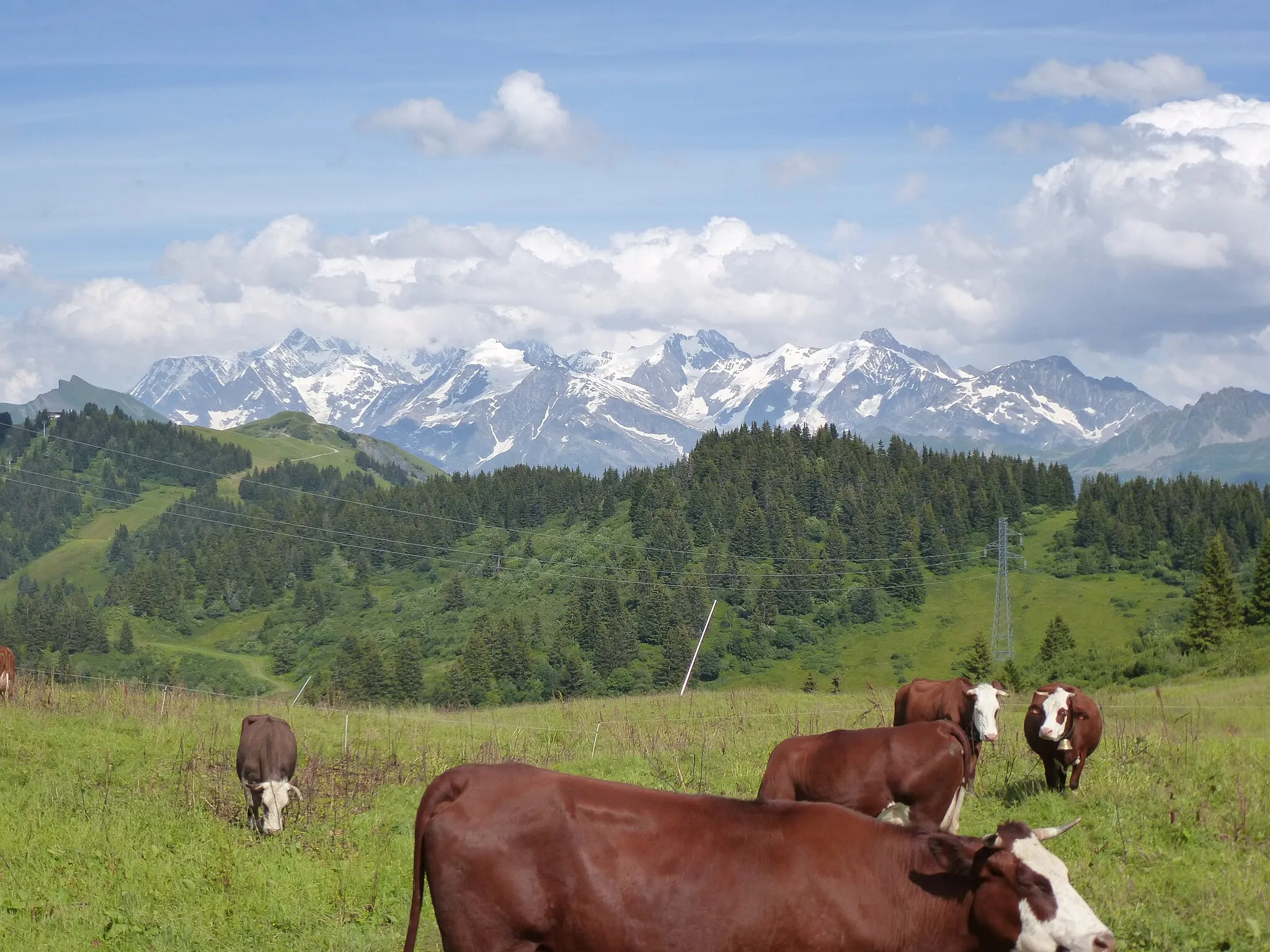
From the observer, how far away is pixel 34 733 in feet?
74.4

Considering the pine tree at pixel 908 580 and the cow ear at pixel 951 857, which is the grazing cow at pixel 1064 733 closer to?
the cow ear at pixel 951 857

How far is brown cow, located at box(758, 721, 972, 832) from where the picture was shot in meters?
13.9

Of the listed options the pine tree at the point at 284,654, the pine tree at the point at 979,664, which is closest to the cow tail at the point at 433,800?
the pine tree at the point at 979,664

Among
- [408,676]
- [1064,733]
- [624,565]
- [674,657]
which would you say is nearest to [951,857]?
[1064,733]

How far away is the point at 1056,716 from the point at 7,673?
2465cm

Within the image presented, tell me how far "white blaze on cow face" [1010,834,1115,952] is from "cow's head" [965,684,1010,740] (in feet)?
36.3

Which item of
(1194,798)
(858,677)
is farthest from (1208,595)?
(1194,798)

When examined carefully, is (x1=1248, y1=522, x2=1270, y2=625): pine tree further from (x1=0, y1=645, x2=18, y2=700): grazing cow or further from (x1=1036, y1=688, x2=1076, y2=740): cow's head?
(x1=0, y1=645, x2=18, y2=700): grazing cow

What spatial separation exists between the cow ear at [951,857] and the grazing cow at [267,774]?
38.7ft

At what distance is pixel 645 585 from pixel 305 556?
66950mm

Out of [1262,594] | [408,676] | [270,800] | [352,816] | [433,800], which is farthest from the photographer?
[408,676]

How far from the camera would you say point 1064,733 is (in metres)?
17.6

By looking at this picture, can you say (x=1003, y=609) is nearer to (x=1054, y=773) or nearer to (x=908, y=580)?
(x=908, y=580)

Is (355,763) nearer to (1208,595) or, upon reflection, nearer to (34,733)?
(34,733)
